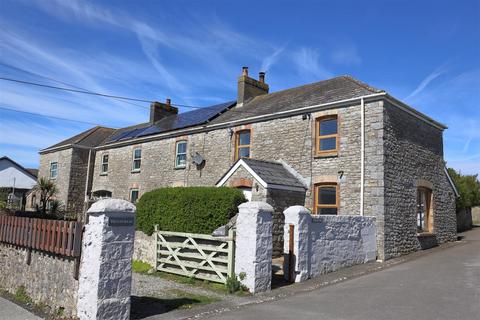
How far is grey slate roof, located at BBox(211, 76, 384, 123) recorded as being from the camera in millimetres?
15414

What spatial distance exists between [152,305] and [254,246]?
235cm

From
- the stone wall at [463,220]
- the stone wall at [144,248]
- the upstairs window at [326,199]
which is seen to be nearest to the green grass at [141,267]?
the stone wall at [144,248]

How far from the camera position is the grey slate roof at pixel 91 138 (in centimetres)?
2905

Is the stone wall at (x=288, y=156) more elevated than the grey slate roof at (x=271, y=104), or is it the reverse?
the grey slate roof at (x=271, y=104)

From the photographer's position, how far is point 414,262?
12.6 m

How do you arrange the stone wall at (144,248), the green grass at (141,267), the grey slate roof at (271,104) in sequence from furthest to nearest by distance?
the grey slate roof at (271,104) < the stone wall at (144,248) < the green grass at (141,267)

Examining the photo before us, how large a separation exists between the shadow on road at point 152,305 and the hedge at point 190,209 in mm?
4739

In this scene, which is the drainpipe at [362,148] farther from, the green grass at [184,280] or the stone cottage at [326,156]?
the green grass at [184,280]

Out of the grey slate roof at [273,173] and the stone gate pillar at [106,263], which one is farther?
the grey slate roof at [273,173]

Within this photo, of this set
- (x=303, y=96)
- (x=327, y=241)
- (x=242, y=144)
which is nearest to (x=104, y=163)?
(x=242, y=144)

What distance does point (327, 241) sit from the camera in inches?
426

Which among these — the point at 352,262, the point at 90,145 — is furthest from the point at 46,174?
the point at 352,262

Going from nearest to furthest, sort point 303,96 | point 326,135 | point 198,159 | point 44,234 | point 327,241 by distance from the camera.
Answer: point 44,234 → point 327,241 → point 326,135 → point 303,96 → point 198,159

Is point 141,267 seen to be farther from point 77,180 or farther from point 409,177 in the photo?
point 77,180
